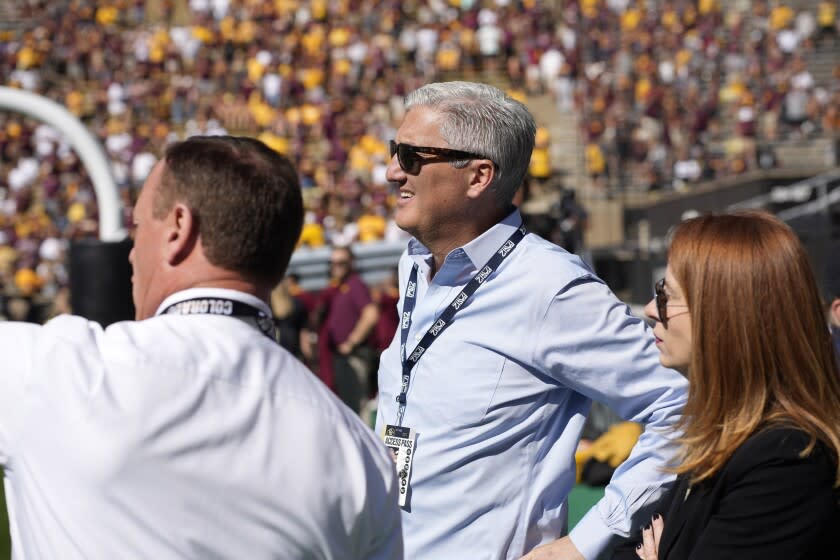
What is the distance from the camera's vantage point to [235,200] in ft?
5.84

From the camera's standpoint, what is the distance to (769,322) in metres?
2.16

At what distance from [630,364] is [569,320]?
0.16m

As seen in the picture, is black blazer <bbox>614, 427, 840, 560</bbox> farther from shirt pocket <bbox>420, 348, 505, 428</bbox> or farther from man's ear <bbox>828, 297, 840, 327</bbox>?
man's ear <bbox>828, 297, 840, 327</bbox>

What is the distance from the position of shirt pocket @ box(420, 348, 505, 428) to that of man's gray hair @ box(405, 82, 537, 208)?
41 cm

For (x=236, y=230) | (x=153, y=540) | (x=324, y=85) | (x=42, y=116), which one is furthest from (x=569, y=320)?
(x=324, y=85)

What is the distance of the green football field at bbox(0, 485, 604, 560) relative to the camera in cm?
599

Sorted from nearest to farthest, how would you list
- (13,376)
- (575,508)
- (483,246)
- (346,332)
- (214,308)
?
(13,376)
(214,308)
(483,246)
(575,508)
(346,332)

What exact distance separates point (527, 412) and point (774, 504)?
0.68 m

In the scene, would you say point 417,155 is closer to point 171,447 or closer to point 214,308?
point 214,308

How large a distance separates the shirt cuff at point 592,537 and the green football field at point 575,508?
11.4 feet

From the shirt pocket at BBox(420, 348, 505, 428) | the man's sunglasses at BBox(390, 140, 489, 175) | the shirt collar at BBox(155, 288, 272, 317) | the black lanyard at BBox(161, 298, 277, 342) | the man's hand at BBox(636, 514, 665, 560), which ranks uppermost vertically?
the man's sunglasses at BBox(390, 140, 489, 175)

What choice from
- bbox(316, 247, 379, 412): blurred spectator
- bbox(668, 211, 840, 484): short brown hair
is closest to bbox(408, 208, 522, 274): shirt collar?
bbox(668, 211, 840, 484): short brown hair

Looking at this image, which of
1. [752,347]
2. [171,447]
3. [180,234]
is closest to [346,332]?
[752,347]

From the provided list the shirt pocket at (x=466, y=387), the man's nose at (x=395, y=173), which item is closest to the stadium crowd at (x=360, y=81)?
the man's nose at (x=395, y=173)
